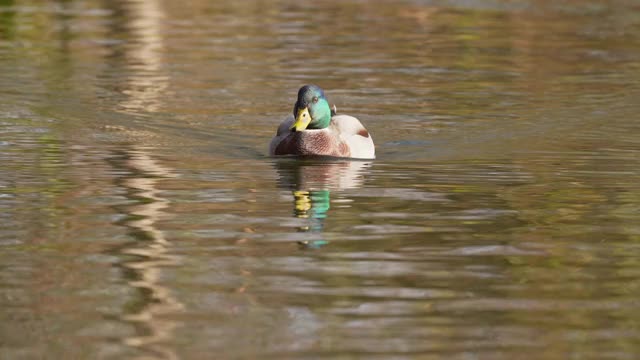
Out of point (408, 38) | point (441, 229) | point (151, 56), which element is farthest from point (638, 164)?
point (408, 38)

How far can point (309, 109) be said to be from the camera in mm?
16219

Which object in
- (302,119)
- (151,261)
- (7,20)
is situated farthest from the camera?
(7,20)

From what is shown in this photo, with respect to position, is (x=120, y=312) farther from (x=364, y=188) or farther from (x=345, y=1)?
(x=345, y=1)

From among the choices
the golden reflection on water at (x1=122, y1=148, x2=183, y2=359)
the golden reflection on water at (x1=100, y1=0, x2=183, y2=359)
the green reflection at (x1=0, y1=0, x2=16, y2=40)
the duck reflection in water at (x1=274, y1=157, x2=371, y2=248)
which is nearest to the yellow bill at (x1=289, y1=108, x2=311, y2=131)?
the duck reflection in water at (x1=274, y1=157, x2=371, y2=248)

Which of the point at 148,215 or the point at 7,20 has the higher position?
the point at 148,215

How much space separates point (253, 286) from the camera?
964cm

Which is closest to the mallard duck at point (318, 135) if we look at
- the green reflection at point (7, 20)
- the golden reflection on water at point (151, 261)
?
the golden reflection on water at point (151, 261)

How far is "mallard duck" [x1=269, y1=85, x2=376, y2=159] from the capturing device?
1611cm

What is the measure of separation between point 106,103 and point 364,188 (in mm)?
7130

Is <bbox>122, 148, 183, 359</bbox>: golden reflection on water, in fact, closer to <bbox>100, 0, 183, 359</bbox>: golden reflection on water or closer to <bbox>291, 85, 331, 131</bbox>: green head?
<bbox>100, 0, 183, 359</bbox>: golden reflection on water

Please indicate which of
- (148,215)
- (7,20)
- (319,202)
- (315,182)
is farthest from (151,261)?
(7,20)

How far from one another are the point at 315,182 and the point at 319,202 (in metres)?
1.41

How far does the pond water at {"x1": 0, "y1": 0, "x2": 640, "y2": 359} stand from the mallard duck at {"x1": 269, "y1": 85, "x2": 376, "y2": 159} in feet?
0.72

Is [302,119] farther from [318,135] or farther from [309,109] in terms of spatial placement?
[318,135]
